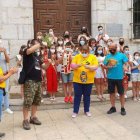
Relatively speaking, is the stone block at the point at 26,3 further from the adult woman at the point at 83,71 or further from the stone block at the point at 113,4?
the adult woman at the point at 83,71

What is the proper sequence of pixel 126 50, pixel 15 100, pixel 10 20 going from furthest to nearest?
1. pixel 10 20
2. pixel 126 50
3. pixel 15 100

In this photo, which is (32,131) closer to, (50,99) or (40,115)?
(40,115)

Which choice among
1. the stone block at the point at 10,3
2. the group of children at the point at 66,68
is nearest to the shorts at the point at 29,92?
the group of children at the point at 66,68

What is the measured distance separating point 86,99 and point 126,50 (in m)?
2.57

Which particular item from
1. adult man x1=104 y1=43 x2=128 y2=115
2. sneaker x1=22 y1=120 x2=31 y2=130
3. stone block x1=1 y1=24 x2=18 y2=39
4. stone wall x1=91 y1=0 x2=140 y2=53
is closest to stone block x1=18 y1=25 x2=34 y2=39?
stone block x1=1 y1=24 x2=18 y2=39

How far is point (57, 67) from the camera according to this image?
9.45m

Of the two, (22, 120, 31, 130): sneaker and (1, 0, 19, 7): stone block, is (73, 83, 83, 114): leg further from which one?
(1, 0, 19, 7): stone block

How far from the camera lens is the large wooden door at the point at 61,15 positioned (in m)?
12.2

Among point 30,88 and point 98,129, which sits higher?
point 30,88

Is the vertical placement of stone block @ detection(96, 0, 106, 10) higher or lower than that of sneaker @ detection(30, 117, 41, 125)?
higher

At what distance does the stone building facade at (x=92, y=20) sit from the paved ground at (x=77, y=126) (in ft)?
12.8

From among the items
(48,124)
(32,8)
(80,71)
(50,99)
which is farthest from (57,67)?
(32,8)

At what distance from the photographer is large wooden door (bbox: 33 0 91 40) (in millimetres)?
12227

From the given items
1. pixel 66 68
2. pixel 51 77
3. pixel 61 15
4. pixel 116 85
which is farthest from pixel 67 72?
pixel 61 15
